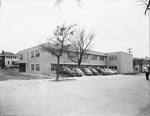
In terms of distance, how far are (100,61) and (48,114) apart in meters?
37.2

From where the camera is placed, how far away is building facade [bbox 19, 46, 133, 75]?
1041 inches

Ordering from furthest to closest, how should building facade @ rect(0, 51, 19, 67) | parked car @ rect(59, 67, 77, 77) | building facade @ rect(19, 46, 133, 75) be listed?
building facade @ rect(0, 51, 19, 67) → building facade @ rect(19, 46, 133, 75) → parked car @ rect(59, 67, 77, 77)

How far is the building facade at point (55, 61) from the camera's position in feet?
86.7

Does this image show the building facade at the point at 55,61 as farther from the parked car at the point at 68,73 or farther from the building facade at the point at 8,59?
the building facade at the point at 8,59

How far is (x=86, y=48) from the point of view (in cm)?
3406

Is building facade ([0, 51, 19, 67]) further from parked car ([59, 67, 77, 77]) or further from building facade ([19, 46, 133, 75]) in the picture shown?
parked car ([59, 67, 77, 77])

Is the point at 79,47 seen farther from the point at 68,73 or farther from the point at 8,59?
the point at 8,59

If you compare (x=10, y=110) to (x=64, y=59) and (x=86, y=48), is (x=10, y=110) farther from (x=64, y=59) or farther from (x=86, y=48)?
(x=86, y=48)

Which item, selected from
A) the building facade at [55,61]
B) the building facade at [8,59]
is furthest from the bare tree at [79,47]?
the building facade at [8,59]

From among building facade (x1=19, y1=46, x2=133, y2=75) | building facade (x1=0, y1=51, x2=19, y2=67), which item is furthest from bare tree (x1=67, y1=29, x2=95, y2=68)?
building facade (x1=0, y1=51, x2=19, y2=67)

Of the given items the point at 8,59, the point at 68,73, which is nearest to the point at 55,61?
the point at 68,73

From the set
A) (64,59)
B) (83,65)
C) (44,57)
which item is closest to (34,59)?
(44,57)

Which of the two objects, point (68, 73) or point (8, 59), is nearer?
point (68, 73)

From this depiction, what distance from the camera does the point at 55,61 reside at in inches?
1077
